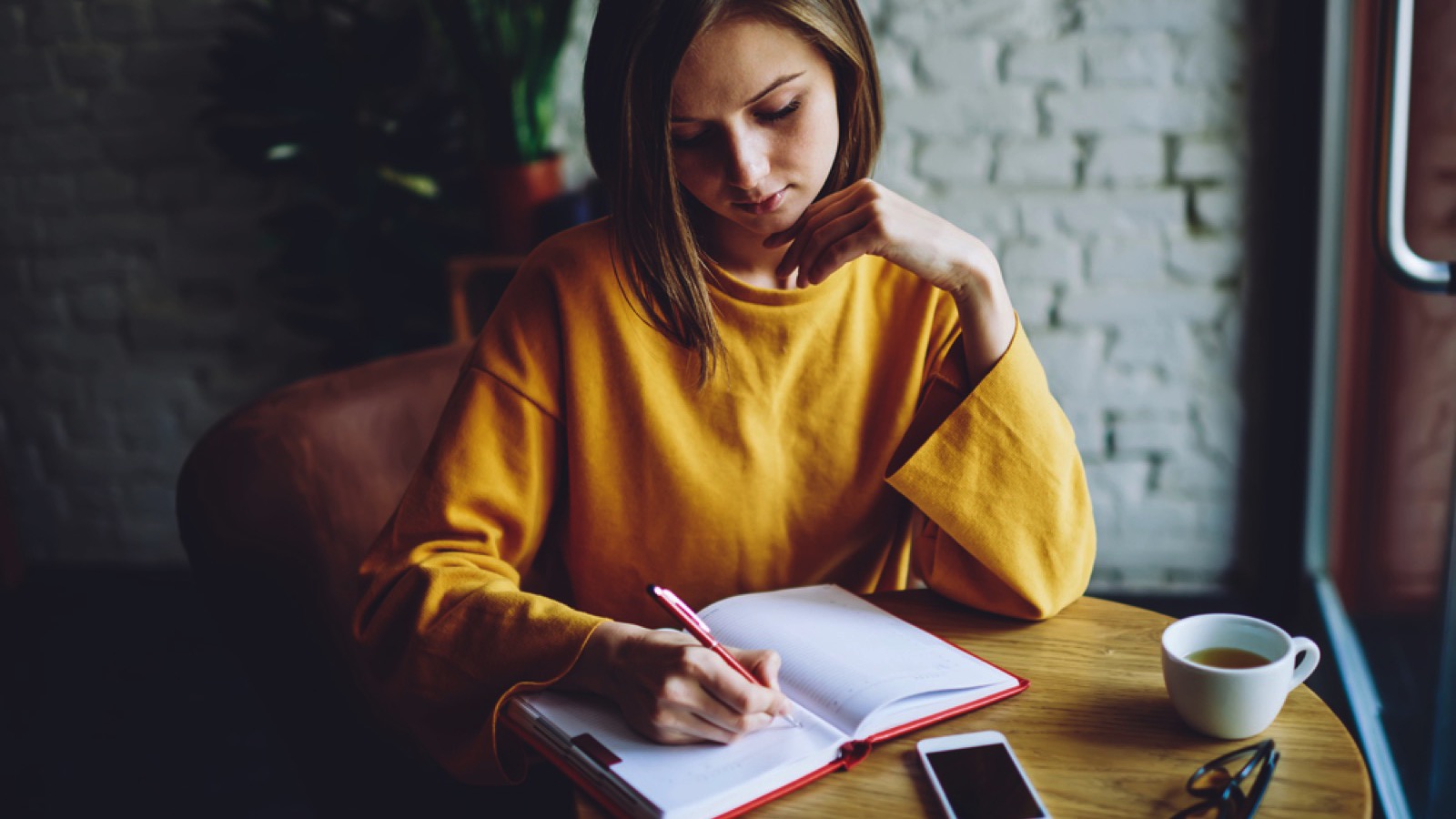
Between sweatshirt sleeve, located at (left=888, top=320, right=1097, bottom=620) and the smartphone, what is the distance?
8.6 inches

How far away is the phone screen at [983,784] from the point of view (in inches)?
26.6

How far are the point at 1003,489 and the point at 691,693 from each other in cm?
37

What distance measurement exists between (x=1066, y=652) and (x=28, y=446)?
108 inches

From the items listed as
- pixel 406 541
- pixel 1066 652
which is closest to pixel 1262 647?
pixel 1066 652

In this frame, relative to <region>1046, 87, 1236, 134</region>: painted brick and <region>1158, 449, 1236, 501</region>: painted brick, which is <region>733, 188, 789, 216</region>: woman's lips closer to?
<region>1046, 87, 1236, 134</region>: painted brick

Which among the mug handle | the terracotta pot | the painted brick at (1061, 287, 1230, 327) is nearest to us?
the mug handle

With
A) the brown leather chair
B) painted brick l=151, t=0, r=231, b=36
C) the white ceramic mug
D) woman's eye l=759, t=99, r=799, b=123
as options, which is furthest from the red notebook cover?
painted brick l=151, t=0, r=231, b=36

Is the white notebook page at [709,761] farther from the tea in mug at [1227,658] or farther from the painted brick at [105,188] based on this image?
the painted brick at [105,188]

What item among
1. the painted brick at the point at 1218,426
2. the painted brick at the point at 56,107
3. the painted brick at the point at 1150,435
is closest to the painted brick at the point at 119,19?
the painted brick at the point at 56,107

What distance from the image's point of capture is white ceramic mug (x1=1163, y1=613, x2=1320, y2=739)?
73 cm

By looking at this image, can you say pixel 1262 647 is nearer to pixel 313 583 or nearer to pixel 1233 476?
pixel 313 583

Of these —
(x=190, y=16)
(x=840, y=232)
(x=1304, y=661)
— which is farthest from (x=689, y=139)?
(x=190, y=16)

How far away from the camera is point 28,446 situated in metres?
2.75

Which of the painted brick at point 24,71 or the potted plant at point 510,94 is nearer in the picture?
the potted plant at point 510,94
